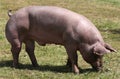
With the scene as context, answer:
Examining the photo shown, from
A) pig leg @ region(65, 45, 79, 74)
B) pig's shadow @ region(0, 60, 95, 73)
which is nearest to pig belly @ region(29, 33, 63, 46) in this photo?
pig leg @ region(65, 45, 79, 74)

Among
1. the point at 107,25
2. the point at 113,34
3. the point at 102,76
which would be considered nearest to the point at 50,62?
the point at 102,76

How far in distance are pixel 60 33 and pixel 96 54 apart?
3.01 ft

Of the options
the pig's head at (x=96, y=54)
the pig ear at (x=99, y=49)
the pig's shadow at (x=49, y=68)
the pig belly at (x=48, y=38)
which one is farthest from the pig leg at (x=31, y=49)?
the pig ear at (x=99, y=49)

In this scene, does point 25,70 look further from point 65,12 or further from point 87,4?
point 87,4

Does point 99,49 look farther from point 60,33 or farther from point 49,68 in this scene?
point 49,68

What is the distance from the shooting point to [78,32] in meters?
9.94

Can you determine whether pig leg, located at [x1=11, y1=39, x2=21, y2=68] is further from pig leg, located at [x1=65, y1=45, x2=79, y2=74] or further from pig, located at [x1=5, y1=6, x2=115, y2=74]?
pig leg, located at [x1=65, y1=45, x2=79, y2=74]

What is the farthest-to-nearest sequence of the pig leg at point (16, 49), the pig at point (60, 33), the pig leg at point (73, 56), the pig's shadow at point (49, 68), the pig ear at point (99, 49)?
Result: the pig leg at point (16, 49) → the pig's shadow at point (49, 68) → the pig leg at point (73, 56) → the pig at point (60, 33) → the pig ear at point (99, 49)

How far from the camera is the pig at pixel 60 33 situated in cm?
995

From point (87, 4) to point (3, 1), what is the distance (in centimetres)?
438

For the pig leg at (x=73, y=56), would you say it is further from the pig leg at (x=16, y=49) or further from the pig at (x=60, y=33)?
the pig leg at (x=16, y=49)

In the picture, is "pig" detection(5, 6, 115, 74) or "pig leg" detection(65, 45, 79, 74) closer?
"pig" detection(5, 6, 115, 74)

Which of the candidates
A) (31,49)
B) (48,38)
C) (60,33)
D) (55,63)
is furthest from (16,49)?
(60,33)

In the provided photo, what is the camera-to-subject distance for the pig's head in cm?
982
